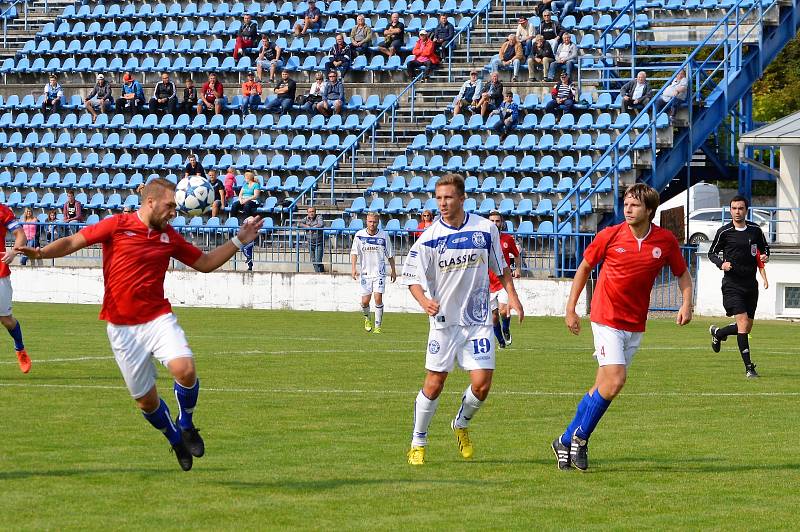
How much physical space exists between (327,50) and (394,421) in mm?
28714

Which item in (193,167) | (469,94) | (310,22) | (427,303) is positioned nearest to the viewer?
(427,303)

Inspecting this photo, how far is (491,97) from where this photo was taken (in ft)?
115

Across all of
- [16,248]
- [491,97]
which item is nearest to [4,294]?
[16,248]

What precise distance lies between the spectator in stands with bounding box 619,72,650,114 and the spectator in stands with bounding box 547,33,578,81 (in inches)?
73.5

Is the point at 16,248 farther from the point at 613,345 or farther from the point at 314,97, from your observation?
the point at 314,97

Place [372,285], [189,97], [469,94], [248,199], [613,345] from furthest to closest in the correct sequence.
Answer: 1. [189,97]
2. [469,94]
3. [248,199]
4. [372,285]
5. [613,345]

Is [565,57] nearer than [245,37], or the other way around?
[565,57]

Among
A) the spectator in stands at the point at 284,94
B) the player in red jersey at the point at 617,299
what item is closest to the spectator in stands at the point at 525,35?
the spectator in stands at the point at 284,94

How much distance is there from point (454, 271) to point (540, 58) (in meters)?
26.5

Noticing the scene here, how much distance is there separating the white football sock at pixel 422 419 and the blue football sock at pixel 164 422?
5.55ft

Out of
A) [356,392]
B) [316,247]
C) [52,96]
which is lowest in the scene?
[356,392]

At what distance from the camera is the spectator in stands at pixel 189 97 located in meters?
38.8

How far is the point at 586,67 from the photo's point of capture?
1375 inches

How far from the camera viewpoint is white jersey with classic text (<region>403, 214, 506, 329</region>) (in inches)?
390
